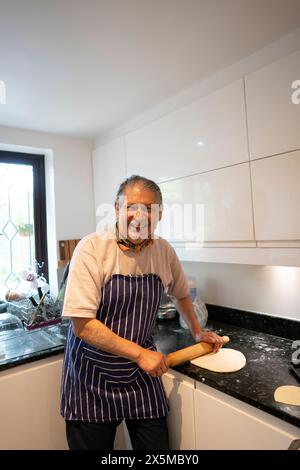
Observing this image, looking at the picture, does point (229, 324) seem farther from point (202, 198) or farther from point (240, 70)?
point (240, 70)

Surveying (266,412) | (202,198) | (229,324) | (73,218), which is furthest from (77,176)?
(266,412)

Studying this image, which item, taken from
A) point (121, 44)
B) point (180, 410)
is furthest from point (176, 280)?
point (121, 44)

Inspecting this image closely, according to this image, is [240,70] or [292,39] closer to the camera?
[292,39]

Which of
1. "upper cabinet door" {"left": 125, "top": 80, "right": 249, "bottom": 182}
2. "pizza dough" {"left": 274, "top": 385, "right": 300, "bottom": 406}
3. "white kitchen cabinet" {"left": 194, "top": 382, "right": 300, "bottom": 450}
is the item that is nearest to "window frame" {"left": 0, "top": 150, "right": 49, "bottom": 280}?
"upper cabinet door" {"left": 125, "top": 80, "right": 249, "bottom": 182}

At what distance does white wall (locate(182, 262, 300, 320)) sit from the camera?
54.4 inches

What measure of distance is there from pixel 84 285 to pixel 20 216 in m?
1.40

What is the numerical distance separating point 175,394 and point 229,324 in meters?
0.58

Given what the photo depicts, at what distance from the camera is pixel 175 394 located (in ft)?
3.85

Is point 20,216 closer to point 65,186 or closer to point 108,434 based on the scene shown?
point 65,186

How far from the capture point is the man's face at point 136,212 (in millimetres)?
1009

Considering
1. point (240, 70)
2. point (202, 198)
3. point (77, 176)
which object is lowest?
point (202, 198)

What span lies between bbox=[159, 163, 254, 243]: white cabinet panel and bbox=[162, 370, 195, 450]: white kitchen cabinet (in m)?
0.60

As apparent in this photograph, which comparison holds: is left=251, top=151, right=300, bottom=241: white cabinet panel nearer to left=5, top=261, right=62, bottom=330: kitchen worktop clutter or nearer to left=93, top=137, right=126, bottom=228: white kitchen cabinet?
left=93, top=137, right=126, bottom=228: white kitchen cabinet

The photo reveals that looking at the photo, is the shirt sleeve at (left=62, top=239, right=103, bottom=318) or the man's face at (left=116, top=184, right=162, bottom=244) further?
the man's face at (left=116, top=184, right=162, bottom=244)
